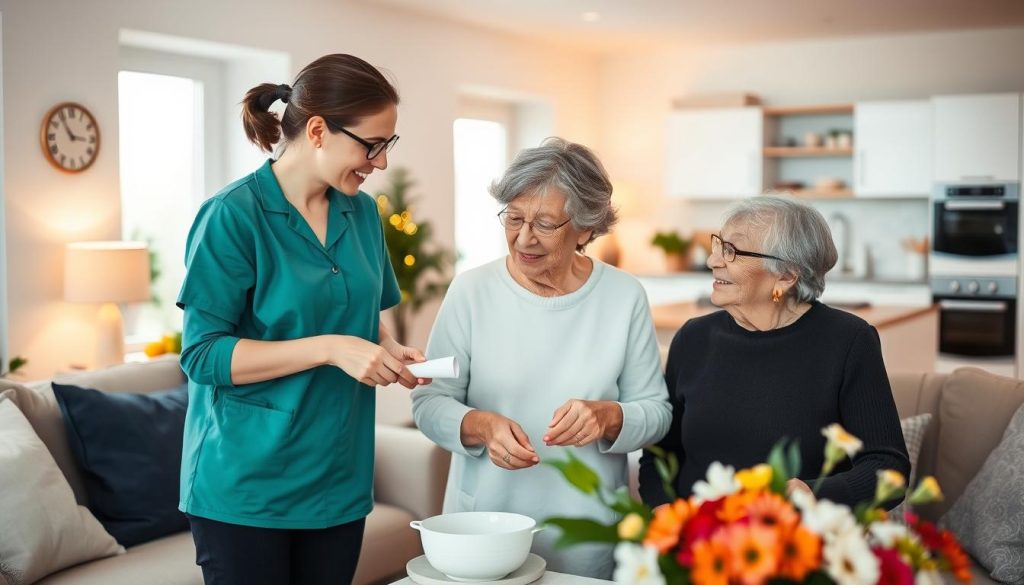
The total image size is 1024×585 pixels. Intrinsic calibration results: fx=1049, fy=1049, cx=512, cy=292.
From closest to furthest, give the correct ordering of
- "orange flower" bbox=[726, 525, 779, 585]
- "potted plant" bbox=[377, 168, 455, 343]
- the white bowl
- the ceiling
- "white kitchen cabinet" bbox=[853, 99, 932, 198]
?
"orange flower" bbox=[726, 525, 779, 585]
the white bowl
"potted plant" bbox=[377, 168, 455, 343]
the ceiling
"white kitchen cabinet" bbox=[853, 99, 932, 198]

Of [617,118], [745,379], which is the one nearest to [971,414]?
[745,379]

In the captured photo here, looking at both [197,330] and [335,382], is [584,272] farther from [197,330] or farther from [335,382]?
[197,330]

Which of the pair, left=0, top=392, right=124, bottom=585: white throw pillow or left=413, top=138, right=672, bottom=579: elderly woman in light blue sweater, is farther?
left=0, top=392, right=124, bottom=585: white throw pillow

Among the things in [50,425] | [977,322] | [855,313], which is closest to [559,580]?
[50,425]

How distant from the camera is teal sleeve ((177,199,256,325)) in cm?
166

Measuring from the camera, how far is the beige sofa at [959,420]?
107 inches

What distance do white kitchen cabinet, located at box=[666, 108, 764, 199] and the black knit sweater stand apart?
596 cm

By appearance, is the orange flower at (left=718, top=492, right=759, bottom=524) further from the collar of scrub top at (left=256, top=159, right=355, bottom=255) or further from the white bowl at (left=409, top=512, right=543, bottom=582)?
the collar of scrub top at (left=256, top=159, right=355, bottom=255)

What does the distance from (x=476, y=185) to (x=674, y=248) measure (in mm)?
1683

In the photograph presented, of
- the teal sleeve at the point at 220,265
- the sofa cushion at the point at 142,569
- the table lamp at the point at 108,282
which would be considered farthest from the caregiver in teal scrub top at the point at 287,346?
the table lamp at the point at 108,282

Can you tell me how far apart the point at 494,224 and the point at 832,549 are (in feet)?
→ 23.6

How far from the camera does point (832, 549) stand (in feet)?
3.41

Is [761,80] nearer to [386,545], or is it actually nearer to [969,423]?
[969,423]

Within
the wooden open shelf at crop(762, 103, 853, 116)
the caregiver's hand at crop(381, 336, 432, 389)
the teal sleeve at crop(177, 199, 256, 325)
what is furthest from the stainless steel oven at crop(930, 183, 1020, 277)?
the teal sleeve at crop(177, 199, 256, 325)
